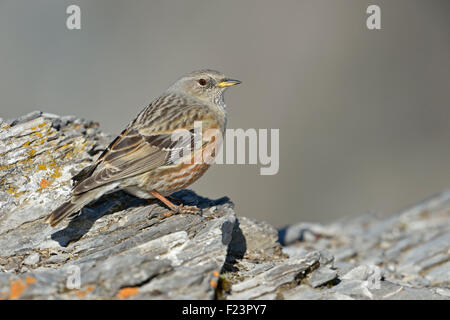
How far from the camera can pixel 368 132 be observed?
77.3ft

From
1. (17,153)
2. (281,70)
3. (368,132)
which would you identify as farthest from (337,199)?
(17,153)

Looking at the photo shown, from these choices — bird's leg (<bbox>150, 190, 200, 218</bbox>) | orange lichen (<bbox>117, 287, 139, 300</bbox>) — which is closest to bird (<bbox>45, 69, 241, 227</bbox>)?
bird's leg (<bbox>150, 190, 200, 218</bbox>)

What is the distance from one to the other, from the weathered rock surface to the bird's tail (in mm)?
446

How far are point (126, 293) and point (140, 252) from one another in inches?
34.1

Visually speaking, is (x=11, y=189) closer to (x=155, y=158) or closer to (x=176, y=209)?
(x=155, y=158)

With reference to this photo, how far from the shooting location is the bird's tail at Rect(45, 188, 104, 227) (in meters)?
6.22

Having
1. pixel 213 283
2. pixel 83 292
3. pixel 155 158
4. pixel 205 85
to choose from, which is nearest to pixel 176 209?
pixel 155 158

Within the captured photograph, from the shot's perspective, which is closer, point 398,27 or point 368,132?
point 368,132

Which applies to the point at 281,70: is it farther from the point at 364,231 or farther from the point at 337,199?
the point at 364,231

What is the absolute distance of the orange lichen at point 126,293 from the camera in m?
4.98

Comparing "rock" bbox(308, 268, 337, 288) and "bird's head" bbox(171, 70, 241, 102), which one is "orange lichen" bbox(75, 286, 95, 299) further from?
"bird's head" bbox(171, 70, 241, 102)

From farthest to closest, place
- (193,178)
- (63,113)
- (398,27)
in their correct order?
1. (398,27)
2. (63,113)
3. (193,178)
